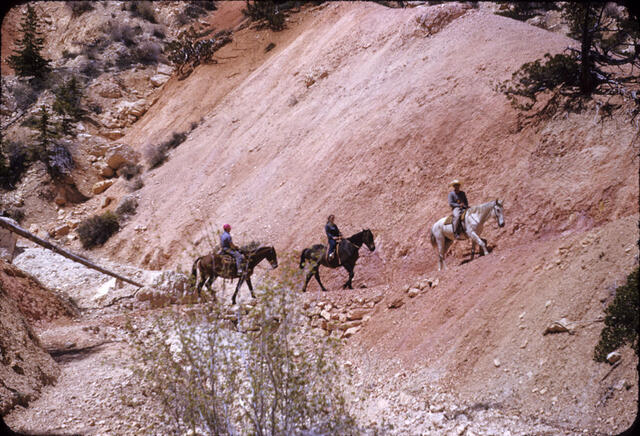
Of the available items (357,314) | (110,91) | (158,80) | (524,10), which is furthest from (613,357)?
(158,80)

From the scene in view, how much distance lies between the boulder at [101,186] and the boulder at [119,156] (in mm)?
1491

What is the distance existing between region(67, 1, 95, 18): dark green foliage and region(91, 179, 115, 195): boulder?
95.2ft

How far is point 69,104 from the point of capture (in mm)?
34750

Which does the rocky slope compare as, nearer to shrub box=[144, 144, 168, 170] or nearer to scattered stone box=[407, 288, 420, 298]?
scattered stone box=[407, 288, 420, 298]

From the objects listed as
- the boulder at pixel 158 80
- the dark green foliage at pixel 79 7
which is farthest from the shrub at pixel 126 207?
the dark green foliage at pixel 79 7

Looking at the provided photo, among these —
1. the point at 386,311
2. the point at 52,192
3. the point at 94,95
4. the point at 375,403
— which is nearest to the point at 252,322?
the point at 375,403

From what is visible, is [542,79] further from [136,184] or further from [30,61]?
[30,61]

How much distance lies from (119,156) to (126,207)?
659 cm

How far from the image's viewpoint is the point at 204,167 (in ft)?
90.5

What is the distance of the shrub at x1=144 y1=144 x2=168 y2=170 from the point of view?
1210 inches

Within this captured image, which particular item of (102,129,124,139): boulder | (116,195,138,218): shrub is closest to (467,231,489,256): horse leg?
(116,195,138,218): shrub

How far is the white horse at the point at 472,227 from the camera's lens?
1316 cm

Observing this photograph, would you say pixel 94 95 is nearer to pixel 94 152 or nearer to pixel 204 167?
pixel 94 152

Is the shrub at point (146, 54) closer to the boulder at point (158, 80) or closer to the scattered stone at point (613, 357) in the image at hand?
the boulder at point (158, 80)
